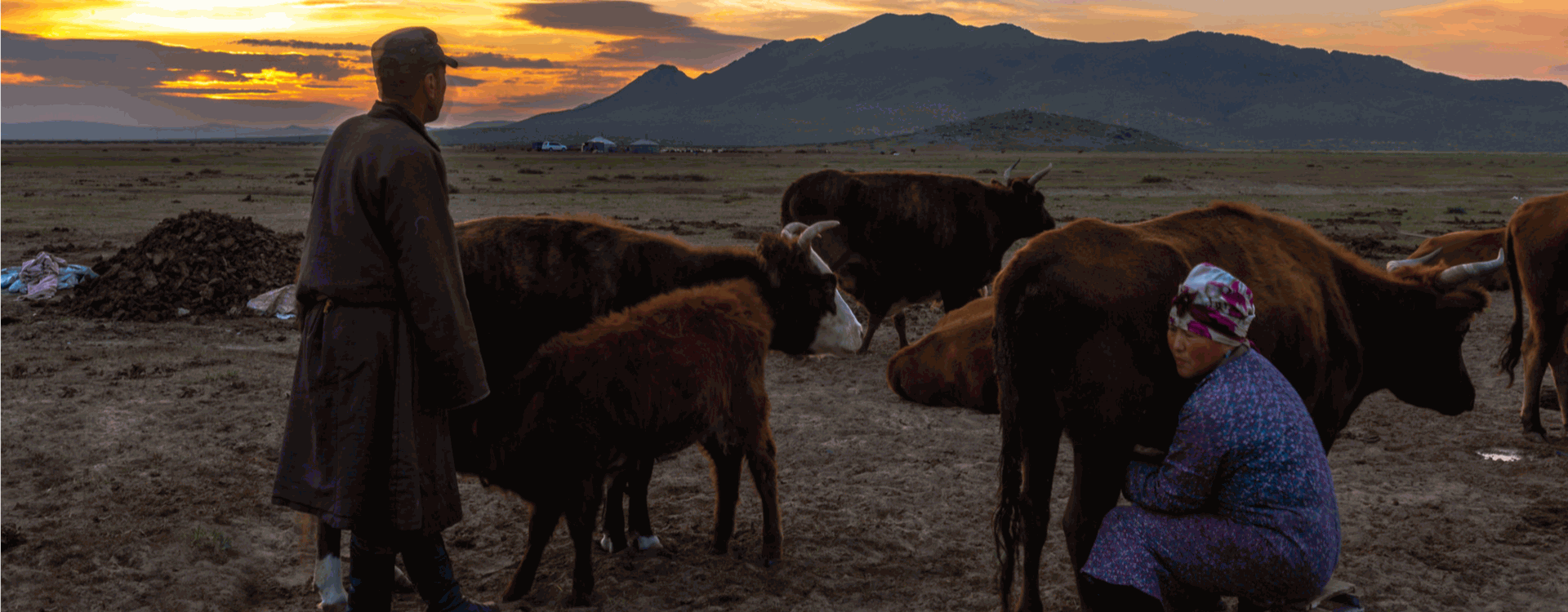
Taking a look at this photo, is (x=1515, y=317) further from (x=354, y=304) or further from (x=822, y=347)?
(x=354, y=304)

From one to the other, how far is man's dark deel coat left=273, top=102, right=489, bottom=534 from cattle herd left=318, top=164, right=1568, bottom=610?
112 cm

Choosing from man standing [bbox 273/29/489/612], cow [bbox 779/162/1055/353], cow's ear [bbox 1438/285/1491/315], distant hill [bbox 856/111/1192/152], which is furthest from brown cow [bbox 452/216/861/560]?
distant hill [bbox 856/111/1192/152]

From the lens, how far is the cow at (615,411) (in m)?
4.58

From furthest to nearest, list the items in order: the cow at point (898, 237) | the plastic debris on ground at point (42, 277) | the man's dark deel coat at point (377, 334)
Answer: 1. the plastic debris on ground at point (42, 277)
2. the cow at point (898, 237)
3. the man's dark deel coat at point (377, 334)

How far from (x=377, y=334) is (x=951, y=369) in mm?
6200

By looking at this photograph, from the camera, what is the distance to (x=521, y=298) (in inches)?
210

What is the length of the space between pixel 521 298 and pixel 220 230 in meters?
10.2

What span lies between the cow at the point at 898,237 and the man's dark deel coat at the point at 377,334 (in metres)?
7.94

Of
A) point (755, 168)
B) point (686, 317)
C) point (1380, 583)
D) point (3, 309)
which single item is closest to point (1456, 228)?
point (1380, 583)

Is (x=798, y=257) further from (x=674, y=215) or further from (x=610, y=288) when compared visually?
(x=674, y=215)

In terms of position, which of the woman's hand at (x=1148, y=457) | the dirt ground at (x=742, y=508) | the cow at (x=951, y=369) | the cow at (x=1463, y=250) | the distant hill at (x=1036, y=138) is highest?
the distant hill at (x=1036, y=138)

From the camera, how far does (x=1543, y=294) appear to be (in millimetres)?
7887

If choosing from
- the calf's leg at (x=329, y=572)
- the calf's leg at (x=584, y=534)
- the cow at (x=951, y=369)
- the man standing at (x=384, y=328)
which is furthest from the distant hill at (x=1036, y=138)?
the man standing at (x=384, y=328)

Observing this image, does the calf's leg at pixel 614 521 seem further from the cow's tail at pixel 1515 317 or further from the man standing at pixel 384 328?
the cow's tail at pixel 1515 317
